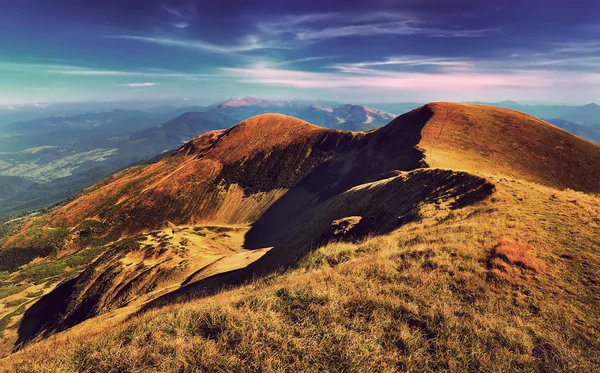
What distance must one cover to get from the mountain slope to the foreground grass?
0.17 metres

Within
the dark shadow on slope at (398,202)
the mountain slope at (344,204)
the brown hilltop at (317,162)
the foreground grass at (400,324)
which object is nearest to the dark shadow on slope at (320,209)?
the dark shadow on slope at (398,202)

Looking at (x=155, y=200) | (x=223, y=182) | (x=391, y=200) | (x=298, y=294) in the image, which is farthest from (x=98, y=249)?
(x=298, y=294)

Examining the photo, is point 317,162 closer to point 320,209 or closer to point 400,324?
point 320,209

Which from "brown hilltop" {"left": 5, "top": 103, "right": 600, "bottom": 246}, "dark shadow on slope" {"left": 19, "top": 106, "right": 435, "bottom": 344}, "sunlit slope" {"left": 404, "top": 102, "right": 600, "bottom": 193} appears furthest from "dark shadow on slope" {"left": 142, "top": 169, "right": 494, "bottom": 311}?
"sunlit slope" {"left": 404, "top": 102, "right": 600, "bottom": 193}

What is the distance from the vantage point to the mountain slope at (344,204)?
13.9 metres

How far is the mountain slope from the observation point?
548 inches

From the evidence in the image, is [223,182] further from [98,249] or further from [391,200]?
[391,200]

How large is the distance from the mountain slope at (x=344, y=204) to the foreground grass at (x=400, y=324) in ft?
0.56

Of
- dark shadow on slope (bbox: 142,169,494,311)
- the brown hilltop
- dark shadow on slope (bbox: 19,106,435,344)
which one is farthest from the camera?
the brown hilltop

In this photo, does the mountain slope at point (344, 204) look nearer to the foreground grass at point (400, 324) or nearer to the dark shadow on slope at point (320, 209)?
the foreground grass at point (400, 324)

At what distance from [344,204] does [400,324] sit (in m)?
41.5

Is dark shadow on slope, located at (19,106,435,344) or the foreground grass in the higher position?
the foreground grass

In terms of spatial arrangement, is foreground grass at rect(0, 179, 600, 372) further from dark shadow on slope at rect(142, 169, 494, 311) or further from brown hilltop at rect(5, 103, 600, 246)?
brown hilltop at rect(5, 103, 600, 246)

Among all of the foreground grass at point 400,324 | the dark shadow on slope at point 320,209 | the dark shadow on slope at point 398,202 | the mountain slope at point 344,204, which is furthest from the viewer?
the dark shadow on slope at point 320,209
